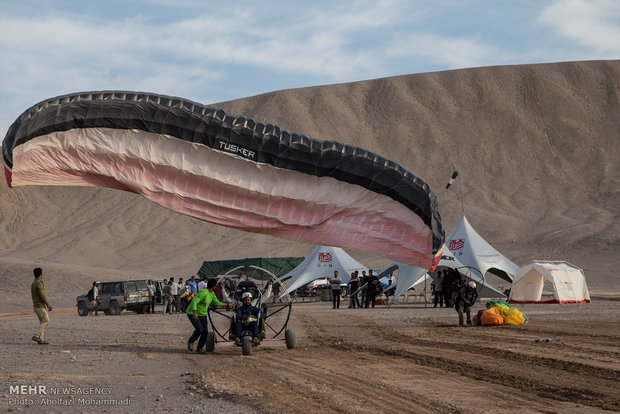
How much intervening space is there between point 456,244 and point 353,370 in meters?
27.7

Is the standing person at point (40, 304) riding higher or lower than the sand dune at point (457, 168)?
lower

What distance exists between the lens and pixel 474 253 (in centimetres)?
3803

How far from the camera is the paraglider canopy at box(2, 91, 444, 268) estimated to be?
13.7 meters

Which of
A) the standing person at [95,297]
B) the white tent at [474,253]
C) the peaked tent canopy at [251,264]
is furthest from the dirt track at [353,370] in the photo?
the peaked tent canopy at [251,264]

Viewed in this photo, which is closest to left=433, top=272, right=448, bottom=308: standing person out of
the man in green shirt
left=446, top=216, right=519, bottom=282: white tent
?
left=446, top=216, right=519, bottom=282: white tent

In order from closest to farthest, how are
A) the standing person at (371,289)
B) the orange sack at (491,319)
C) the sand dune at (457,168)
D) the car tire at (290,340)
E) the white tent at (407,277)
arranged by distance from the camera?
the car tire at (290,340) → the orange sack at (491,319) → the standing person at (371,289) → the white tent at (407,277) → the sand dune at (457,168)

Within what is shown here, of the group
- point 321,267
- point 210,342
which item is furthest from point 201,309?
point 321,267

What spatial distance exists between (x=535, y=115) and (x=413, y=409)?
92.0m

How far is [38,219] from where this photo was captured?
102312 millimetres

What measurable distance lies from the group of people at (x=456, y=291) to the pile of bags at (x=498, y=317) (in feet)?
1.33

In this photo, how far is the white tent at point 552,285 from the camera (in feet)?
117

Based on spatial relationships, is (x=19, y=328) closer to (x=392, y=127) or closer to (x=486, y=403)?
(x=486, y=403)

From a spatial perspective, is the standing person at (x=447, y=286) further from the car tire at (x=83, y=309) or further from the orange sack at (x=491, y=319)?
the car tire at (x=83, y=309)

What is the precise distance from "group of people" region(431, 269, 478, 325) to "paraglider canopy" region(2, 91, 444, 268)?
703 centimetres
